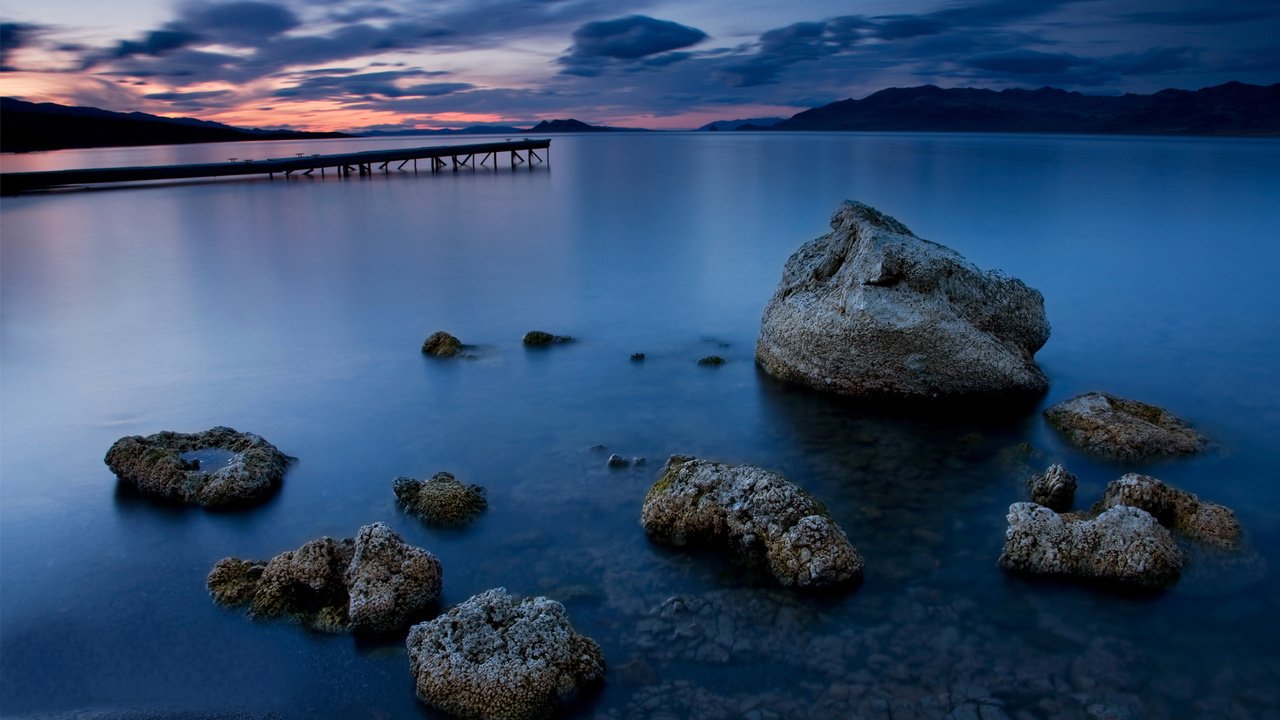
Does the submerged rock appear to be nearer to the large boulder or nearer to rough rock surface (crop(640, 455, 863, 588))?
the large boulder

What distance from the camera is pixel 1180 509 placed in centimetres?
803

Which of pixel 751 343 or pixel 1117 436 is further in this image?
pixel 751 343

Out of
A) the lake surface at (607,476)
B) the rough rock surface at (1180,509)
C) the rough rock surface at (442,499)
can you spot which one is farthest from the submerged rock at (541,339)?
the rough rock surface at (1180,509)

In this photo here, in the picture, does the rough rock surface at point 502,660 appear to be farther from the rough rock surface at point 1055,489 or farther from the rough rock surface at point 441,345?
the rough rock surface at point 441,345

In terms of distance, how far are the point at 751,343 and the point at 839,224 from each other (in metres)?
2.67

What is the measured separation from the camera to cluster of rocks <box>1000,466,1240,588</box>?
283 inches

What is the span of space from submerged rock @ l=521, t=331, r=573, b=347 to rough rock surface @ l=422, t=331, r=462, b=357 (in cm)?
120

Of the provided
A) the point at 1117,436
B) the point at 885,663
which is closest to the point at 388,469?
the point at 885,663

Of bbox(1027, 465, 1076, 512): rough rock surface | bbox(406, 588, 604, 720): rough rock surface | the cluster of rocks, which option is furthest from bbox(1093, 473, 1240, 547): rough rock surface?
bbox(406, 588, 604, 720): rough rock surface

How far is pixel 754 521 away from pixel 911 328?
4.71m

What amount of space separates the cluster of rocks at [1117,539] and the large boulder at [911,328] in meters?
3.58

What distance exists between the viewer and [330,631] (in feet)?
22.3

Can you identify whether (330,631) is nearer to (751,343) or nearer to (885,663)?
(885,663)

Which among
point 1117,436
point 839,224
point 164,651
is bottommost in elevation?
point 164,651
